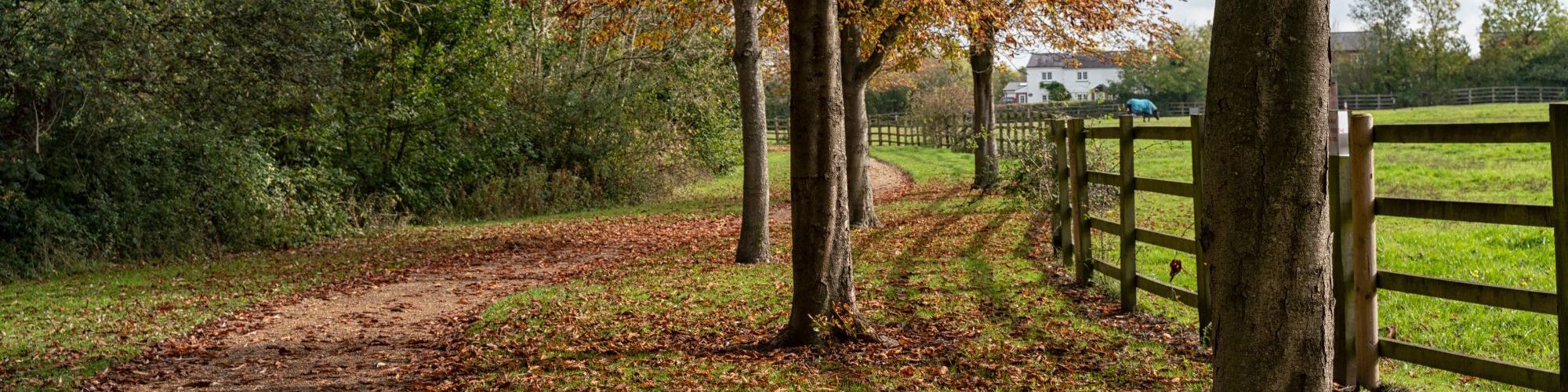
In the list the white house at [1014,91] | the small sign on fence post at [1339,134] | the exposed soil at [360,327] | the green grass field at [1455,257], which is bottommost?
the exposed soil at [360,327]

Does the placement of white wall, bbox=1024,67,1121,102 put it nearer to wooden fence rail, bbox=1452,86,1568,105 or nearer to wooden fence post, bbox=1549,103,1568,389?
wooden fence rail, bbox=1452,86,1568,105

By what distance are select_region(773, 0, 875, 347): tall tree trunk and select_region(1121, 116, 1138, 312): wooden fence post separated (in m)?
2.03

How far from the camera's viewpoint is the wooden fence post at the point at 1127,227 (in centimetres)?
789

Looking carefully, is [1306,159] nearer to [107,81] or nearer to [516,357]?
[516,357]

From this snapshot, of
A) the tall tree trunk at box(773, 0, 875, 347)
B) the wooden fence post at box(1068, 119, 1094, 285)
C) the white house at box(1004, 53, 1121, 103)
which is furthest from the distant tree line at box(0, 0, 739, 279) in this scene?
the white house at box(1004, 53, 1121, 103)

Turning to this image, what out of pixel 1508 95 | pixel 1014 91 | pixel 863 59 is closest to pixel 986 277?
pixel 863 59

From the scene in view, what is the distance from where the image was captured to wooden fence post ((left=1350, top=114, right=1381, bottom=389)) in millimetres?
5383

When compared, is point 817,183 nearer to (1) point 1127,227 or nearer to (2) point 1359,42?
(1) point 1127,227

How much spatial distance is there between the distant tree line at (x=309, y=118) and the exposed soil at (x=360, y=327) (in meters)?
3.38

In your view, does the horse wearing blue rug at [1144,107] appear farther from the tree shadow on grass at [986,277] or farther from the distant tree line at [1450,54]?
the tree shadow on grass at [986,277]

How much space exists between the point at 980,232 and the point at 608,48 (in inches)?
532

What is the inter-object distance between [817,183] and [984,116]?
16.5 m

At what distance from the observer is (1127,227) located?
8055mm

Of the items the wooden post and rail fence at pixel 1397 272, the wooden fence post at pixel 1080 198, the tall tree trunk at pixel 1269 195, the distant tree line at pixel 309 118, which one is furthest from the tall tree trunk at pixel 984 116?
the tall tree trunk at pixel 1269 195
